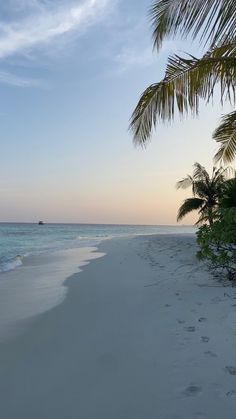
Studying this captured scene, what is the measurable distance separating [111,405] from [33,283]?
19.1ft

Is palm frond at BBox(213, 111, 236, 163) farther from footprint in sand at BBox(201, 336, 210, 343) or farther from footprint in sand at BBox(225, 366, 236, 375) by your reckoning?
footprint in sand at BBox(225, 366, 236, 375)

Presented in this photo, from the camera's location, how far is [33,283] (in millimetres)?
8094

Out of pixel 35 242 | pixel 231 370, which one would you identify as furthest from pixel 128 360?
pixel 35 242

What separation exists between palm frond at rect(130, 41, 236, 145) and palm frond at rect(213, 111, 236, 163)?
0.87 m

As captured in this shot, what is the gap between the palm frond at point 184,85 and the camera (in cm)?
498

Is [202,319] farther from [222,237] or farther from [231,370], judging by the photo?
[222,237]

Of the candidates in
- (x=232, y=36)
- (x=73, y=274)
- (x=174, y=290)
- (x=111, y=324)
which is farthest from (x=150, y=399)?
(x=73, y=274)

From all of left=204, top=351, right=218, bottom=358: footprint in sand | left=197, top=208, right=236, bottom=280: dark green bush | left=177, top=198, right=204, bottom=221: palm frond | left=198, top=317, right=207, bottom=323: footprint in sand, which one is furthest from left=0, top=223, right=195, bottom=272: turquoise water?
left=204, top=351, right=218, bottom=358: footprint in sand

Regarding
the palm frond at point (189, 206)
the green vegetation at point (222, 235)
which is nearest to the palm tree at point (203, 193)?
the palm frond at point (189, 206)

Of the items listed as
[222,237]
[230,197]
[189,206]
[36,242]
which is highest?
[189,206]

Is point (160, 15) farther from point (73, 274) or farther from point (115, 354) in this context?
point (73, 274)

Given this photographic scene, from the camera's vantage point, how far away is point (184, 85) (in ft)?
17.2

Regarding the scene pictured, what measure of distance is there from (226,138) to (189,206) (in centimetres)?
1691

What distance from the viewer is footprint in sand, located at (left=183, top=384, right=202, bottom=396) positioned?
2674 mm
